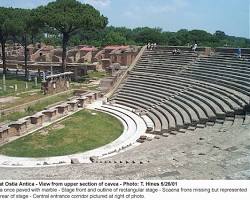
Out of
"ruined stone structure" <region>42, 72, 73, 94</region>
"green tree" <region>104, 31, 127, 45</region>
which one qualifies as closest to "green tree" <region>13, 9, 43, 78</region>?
"ruined stone structure" <region>42, 72, 73, 94</region>

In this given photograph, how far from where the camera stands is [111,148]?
62.6ft

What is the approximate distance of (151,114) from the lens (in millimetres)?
24203

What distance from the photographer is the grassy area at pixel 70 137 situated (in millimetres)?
18453

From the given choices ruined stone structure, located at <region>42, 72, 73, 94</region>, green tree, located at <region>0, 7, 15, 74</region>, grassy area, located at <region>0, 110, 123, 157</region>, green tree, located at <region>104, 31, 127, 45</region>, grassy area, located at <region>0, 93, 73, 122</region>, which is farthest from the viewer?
green tree, located at <region>104, 31, 127, 45</region>

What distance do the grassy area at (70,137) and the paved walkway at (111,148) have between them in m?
0.44

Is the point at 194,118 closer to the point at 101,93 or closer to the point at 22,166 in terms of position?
the point at 22,166

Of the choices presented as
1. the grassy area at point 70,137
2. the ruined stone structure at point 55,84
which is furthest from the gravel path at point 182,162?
the ruined stone structure at point 55,84

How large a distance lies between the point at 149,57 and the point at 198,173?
84.3 feet

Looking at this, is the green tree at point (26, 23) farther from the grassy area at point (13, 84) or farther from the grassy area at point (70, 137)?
the grassy area at point (70, 137)

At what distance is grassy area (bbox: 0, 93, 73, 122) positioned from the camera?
23611mm

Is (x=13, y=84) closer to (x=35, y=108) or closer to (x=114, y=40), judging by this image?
(x=35, y=108)

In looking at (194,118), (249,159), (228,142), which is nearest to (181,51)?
(194,118)

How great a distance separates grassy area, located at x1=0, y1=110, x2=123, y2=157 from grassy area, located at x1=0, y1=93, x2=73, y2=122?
2638 mm

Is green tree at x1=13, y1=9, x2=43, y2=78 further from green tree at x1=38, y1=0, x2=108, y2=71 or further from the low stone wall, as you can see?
the low stone wall
